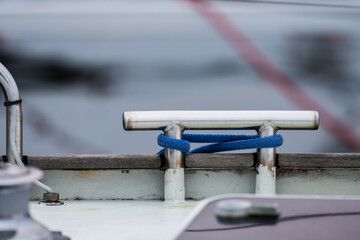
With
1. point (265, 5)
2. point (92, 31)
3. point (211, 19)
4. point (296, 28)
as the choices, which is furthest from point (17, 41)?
point (296, 28)

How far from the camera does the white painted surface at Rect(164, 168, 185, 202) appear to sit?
1.34 metres

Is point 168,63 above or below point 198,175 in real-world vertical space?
above

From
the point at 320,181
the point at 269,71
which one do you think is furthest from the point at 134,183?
the point at 269,71

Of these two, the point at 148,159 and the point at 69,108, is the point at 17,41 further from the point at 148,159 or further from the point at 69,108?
the point at 148,159

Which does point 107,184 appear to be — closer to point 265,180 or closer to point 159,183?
point 159,183

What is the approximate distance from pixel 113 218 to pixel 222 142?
0.44 m

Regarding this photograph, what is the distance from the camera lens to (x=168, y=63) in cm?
398

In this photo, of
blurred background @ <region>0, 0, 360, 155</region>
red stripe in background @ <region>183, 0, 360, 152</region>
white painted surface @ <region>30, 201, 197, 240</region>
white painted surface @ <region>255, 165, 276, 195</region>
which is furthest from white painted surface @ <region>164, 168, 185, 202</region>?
red stripe in background @ <region>183, 0, 360, 152</region>

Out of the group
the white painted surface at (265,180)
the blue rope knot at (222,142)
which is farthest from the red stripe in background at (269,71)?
the white painted surface at (265,180)

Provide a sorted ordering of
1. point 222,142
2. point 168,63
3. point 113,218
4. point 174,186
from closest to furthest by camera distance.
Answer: point 113,218 → point 174,186 → point 222,142 → point 168,63

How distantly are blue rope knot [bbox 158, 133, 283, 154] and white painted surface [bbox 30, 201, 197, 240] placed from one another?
157mm

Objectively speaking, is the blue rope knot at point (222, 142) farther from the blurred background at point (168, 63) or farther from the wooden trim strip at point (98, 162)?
the blurred background at point (168, 63)

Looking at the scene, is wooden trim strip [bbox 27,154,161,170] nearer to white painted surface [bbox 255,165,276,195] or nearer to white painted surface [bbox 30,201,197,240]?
white painted surface [bbox 30,201,197,240]

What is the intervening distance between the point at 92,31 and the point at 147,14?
43 cm
